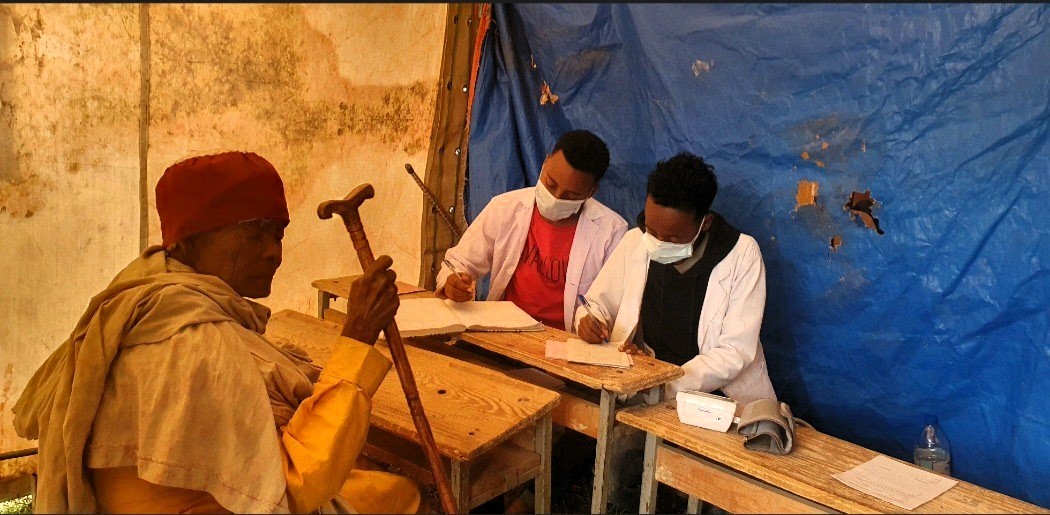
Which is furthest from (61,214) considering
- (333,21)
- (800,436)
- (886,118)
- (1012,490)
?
(1012,490)

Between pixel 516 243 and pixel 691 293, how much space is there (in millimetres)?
1047

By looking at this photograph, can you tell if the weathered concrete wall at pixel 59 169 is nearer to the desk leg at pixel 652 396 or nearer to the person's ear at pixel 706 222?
the desk leg at pixel 652 396

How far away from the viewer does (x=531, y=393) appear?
2.71 m

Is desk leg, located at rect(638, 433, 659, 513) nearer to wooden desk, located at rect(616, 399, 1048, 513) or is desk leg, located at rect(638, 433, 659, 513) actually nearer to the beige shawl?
wooden desk, located at rect(616, 399, 1048, 513)

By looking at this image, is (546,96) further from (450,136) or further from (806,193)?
(806,193)

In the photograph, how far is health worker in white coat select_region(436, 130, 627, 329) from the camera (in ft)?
12.5

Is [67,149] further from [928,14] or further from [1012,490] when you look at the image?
[1012,490]

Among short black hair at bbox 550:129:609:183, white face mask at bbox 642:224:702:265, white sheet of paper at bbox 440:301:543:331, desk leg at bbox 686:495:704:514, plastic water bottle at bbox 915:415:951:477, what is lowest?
desk leg at bbox 686:495:704:514

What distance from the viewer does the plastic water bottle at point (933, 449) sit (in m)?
3.13

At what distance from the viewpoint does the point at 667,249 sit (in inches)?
133

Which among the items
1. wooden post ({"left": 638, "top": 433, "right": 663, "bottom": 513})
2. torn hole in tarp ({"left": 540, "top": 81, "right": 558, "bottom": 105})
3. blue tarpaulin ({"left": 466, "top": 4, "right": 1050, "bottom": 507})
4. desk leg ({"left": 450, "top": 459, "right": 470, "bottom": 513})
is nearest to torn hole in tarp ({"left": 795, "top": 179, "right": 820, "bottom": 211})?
blue tarpaulin ({"left": 466, "top": 4, "right": 1050, "bottom": 507})

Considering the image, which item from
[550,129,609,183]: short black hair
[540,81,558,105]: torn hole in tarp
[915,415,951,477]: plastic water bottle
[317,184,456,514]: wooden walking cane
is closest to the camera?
[317,184,456,514]: wooden walking cane

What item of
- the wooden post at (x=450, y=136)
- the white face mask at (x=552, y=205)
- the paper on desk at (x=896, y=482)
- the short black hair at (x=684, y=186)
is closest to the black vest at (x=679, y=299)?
the short black hair at (x=684, y=186)

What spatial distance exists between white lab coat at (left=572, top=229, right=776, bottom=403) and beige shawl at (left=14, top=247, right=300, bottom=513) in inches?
73.3
